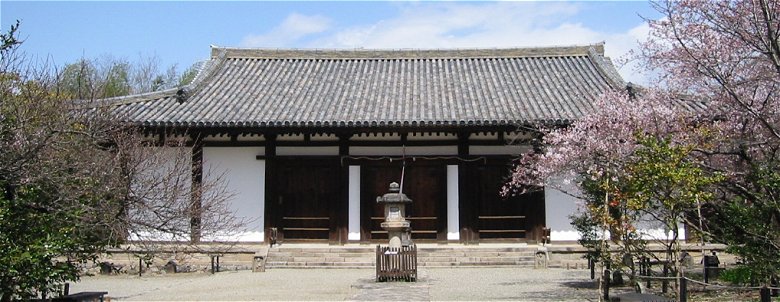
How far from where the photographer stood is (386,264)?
14.0m

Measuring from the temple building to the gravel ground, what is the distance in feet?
8.49

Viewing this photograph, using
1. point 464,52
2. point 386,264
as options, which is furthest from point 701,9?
point 464,52

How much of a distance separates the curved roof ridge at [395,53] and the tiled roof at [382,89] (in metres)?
0.03

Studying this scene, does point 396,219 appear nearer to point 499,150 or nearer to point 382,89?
point 499,150

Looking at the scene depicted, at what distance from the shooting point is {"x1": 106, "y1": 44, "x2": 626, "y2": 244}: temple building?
1914 cm

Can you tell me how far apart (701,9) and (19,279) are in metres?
9.29

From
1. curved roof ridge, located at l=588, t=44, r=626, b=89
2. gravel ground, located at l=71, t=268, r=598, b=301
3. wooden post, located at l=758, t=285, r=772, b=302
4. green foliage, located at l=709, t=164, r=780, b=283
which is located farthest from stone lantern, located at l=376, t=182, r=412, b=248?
curved roof ridge, located at l=588, t=44, r=626, b=89

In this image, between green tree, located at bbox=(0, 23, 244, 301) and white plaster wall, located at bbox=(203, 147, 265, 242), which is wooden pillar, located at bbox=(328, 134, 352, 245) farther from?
green tree, located at bbox=(0, 23, 244, 301)

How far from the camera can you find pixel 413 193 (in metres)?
20.2

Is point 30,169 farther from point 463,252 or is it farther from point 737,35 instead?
point 463,252

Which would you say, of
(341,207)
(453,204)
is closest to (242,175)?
(341,207)

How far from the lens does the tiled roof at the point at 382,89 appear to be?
1906cm

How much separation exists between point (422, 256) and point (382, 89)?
5.80 metres

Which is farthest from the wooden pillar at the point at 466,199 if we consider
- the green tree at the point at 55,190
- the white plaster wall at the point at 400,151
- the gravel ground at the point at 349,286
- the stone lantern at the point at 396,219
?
the green tree at the point at 55,190
